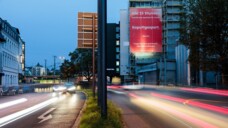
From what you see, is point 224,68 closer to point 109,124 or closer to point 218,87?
point 218,87

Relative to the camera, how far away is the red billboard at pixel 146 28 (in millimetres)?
25266

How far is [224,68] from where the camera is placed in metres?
39.9

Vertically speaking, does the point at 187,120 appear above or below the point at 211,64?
below

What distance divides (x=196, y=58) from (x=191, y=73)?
29.9 metres

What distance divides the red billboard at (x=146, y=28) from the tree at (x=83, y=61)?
47118 millimetres

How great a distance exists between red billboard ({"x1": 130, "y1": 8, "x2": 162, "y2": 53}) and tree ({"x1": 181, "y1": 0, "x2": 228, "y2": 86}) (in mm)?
12309

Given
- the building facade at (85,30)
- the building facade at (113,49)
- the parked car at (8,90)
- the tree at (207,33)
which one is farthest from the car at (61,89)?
the building facade at (113,49)

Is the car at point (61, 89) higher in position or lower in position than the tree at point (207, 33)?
lower

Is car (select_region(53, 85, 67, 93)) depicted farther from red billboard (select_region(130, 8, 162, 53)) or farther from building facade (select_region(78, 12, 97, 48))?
building facade (select_region(78, 12, 97, 48))

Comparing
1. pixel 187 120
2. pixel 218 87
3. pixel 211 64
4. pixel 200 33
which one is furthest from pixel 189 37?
pixel 187 120

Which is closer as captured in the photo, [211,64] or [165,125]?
[165,125]

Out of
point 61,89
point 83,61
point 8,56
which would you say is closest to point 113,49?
point 83,61

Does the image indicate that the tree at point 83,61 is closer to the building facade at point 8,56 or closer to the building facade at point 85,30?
the building facade at point 8,56

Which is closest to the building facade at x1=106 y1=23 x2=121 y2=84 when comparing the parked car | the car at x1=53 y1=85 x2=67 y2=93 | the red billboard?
the car at x1=53 y1=85 x2=67 y2=93
